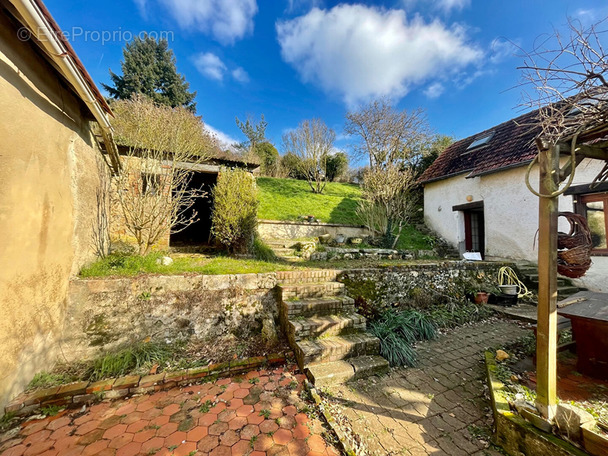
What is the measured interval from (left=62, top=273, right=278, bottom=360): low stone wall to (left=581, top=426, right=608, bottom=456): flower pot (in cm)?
341

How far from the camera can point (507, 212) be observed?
795 centimetres

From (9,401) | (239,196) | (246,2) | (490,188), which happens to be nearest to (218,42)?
(246,2)

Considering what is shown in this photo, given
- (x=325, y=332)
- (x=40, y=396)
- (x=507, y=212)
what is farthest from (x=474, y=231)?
(x=40, y=396)

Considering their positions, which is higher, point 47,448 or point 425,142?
point 425,142

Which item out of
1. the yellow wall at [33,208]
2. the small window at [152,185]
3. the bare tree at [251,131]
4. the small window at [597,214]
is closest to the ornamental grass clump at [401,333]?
the yellow wall at [33,208]

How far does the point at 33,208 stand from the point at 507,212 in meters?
11.7

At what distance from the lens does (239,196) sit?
604cm

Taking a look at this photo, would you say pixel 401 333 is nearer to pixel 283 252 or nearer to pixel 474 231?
pixel 283 252

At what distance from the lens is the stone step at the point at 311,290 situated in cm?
386

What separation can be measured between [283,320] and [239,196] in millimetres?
3587

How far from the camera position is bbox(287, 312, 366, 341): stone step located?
3322mm

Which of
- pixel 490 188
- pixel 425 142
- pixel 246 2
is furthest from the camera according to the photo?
pixel 425 142

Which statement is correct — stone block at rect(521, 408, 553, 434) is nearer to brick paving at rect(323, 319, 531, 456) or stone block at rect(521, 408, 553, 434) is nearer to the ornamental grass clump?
brick paving at rect(323, 319, 531, 456)

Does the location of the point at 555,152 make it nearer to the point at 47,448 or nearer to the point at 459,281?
the point at 459,281
